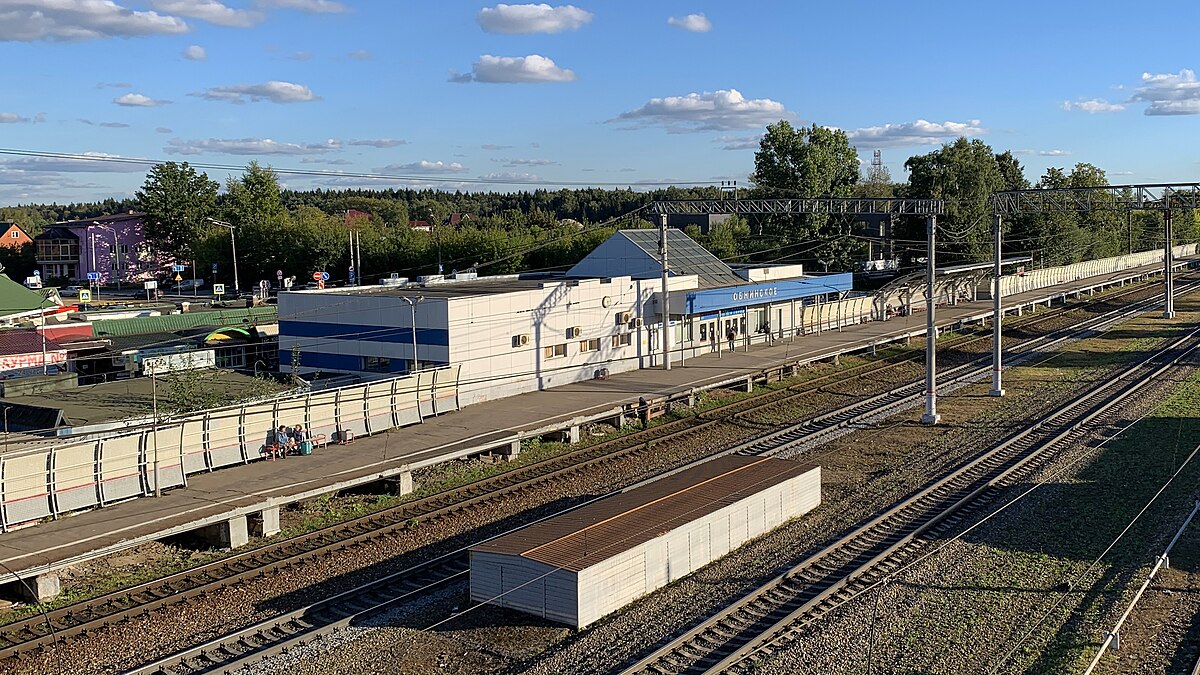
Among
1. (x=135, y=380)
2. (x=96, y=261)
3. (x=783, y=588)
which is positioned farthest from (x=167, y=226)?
(x=783, y=588)

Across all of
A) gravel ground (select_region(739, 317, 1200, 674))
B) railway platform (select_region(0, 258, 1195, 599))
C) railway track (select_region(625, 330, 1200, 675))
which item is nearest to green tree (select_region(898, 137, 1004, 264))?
railway platform (select_region(0, 258, 1195, 599))

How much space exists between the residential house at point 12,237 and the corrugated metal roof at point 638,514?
10633 cm

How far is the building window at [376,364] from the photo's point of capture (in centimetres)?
2840

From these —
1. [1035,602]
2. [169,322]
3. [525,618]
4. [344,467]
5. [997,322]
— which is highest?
[997,322]

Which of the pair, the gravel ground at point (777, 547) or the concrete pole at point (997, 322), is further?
the concrete pole at point (997, 322)

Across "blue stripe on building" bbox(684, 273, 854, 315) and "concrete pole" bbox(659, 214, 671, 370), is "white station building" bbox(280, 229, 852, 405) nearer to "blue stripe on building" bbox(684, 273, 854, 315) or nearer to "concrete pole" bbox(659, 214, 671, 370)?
"blue stripe on building" bbox(684, 273, 854, 315)

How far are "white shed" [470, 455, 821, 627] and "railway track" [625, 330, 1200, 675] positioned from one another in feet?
4.08

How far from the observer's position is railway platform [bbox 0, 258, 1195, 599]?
14.3m

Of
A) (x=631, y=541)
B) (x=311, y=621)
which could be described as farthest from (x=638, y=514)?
(x=311, y=621)

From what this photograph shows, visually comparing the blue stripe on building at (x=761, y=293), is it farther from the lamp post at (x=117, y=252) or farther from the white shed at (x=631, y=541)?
the lamp post at (x=117, y=252)

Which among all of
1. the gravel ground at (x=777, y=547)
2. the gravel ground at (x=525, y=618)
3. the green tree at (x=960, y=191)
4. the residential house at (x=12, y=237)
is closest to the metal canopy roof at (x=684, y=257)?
the gravel ground at (x=777, y=547)

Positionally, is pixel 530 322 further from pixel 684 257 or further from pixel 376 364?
pixel 684 257

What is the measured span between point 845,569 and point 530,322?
51.9 ft

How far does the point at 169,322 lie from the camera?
43562mm
